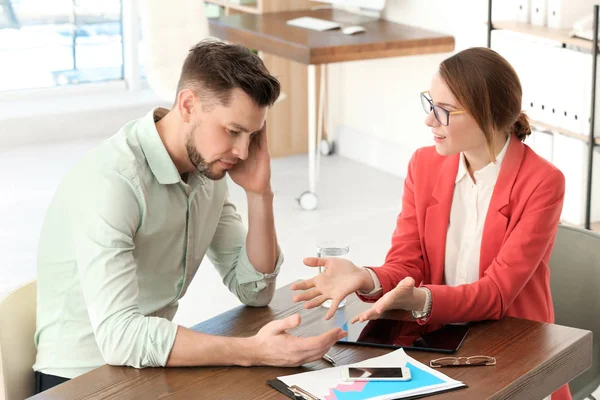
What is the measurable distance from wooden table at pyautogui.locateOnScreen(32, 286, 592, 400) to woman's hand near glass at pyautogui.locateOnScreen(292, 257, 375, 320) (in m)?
0.05

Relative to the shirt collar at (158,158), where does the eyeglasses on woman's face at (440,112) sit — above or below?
above

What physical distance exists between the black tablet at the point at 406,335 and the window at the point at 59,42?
4857mm

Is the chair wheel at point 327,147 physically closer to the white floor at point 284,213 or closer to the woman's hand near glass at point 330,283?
the white floor at point 284,213

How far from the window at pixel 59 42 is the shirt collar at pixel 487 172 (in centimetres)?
463

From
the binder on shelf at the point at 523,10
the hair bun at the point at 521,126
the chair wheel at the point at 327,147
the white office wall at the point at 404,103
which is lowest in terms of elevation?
the chair wheel at the point at 327,147

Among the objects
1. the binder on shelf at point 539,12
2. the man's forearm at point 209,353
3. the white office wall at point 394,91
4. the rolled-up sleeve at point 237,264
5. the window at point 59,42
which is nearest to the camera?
the man's forearm at point 209,353

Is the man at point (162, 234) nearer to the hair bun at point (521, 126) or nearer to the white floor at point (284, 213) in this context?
the hair bun at point (521, 126)

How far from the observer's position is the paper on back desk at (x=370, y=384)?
152 cm

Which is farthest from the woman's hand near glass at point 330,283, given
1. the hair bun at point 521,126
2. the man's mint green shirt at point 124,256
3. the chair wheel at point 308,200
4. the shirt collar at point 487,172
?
the chair wheel at point 308,200

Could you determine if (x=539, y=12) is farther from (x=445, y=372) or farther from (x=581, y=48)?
(x=445, y=372)

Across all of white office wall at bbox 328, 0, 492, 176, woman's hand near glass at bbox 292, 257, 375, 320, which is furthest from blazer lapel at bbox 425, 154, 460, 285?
white office wall at bbox 328, 0, 492, 176

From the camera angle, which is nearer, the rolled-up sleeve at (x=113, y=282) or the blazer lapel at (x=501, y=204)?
the rolled-up sleeve at (x=113, y=282)

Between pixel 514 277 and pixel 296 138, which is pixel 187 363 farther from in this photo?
pixel 296 138

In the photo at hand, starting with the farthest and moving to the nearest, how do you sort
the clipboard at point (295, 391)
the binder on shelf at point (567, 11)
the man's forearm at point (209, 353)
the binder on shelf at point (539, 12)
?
the binder on shelf at point (539, 12)
the binder on shelf at point (567, 11)
the man's forearm at point (209, 353)
the clipboard at point (295, 391)
